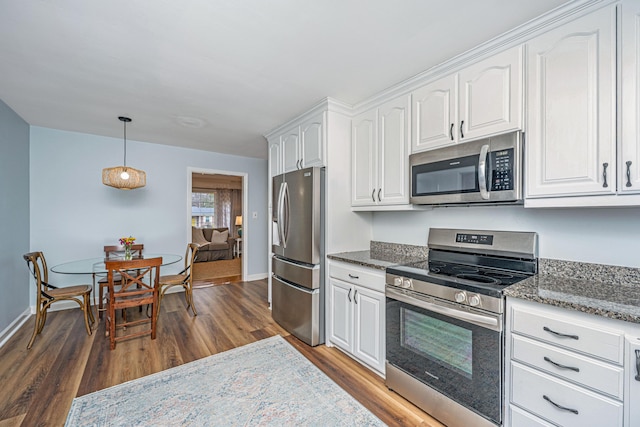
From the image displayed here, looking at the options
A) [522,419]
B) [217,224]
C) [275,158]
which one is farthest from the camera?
[217,224]

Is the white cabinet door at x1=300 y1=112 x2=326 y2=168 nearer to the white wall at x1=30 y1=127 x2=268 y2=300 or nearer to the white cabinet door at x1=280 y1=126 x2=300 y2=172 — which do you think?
the white cabinet door at x1=280 y1=126 x2=300 y2=172

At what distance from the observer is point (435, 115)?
206cm

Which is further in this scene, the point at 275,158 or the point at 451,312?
the point at 275,158

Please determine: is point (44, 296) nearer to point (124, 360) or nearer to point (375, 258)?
point (124, 360)

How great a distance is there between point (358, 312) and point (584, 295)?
4.72 ft

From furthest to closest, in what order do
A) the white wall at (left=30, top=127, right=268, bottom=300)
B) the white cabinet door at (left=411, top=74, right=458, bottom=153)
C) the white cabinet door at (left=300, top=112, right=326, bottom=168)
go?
the white wall at (left=30, top=127, right=268, bottom=300)
the white cabinet door at (left=300, top=112, right=326, bottom=168)
the white cabinet door at (left=411, top=74, right=458, bottom=153)

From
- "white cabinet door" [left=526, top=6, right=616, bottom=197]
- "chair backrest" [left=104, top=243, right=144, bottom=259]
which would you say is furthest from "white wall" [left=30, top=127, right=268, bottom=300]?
"white cabinet door" [left=526, top=6, right=616, bottom=197]

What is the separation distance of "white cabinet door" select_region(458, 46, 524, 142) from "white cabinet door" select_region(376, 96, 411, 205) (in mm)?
469

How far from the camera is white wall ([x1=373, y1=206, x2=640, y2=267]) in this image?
153cm

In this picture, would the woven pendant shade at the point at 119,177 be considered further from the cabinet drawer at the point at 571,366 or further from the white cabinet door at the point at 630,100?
the white cabinet door at the point at 630,100

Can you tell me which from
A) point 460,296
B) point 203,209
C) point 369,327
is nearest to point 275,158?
point 369,327

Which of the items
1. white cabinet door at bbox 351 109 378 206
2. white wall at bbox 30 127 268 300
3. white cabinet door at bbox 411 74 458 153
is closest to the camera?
white cabinet door at bbox 411 74 458 153

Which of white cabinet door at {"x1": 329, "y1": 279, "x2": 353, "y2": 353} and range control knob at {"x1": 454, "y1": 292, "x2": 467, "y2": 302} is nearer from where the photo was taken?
range control knob at {"x1": 454, "y1": 292, "x2": 467, "y2": 302}

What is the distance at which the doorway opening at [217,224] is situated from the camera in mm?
5191
